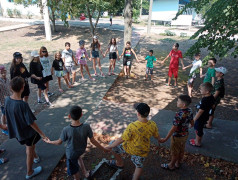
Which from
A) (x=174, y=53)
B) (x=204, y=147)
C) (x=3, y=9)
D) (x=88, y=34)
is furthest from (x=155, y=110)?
(x=3, y=9)

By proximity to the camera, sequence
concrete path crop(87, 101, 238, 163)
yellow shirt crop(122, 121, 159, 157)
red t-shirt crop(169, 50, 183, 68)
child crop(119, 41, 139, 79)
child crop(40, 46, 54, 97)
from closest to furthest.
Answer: yellow shirt crop(122, 121, 159, 157), concrete path crop(87, 101, 238, 163), child crop(40, 46, 54, 97), red t-shirt crop(169, 50, 183, 68), child crop(119, 41, 139, 79)

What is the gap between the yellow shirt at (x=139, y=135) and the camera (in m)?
2.84

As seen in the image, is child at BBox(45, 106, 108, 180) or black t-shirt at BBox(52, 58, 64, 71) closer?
child at BBox(45, 106, 108, 180)

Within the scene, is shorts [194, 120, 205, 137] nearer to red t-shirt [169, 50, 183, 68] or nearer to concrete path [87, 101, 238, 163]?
concrete path [87, 101, 238, 163]

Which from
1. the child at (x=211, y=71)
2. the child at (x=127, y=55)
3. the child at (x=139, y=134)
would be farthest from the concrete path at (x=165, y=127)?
the child at (x=127, y=55)

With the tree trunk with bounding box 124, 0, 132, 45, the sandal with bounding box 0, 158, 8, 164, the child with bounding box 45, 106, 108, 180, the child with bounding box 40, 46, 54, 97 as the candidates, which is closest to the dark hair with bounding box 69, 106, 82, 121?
the child with bounding box 45, 106, 108, 180

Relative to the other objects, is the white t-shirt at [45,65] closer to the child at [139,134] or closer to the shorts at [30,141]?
the shorts at [30,141]

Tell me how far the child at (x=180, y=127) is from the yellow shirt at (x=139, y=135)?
1.29ft

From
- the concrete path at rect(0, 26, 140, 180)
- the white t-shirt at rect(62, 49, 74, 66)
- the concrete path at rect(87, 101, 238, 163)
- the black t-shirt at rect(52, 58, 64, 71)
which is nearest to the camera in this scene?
the concrete path at rect(0, 26, 140, 180)

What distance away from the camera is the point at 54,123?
5086 mm

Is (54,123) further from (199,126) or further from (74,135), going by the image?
(199,126)

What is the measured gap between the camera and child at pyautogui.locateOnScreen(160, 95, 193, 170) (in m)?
3.14

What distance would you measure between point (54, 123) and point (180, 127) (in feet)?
11.0

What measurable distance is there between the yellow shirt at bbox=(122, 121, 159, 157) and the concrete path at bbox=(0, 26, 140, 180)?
5.81ft
